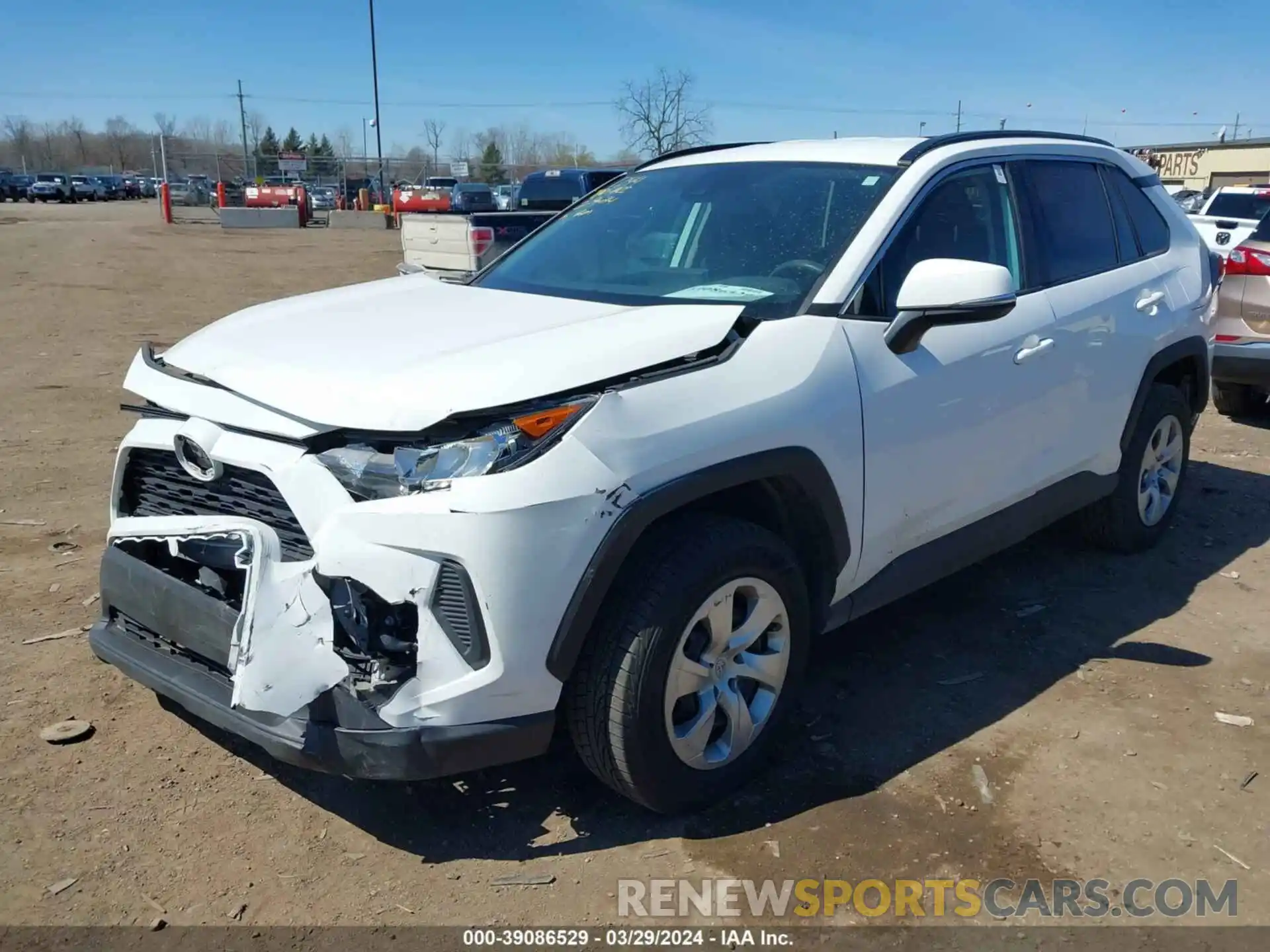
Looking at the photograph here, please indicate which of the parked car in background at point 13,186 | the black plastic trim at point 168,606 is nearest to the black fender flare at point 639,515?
the black plastic trim at point 168,606

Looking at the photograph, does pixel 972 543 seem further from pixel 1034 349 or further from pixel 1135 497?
pixel 1135 497

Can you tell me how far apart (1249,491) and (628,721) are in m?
5.17

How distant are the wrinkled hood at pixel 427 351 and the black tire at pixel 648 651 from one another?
488mm

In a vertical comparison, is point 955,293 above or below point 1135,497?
above

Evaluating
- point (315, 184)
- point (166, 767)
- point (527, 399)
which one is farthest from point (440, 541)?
point (315, 184)

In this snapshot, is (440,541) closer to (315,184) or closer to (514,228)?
(514,228)

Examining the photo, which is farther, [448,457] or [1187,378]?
[1187,378]

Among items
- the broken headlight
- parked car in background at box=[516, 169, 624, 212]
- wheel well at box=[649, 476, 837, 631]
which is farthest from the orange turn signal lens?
parked car in background at box=[516, 169, 624, 212]

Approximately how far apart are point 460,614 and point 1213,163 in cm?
5936

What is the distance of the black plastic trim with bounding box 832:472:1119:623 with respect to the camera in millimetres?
3484

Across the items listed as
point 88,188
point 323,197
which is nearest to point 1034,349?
point 323,197

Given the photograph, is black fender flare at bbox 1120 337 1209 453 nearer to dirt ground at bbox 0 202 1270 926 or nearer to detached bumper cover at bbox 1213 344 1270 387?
dirt ground at bbox 0 202 1270 926

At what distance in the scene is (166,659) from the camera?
9.65 feet

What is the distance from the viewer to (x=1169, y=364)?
480cm
